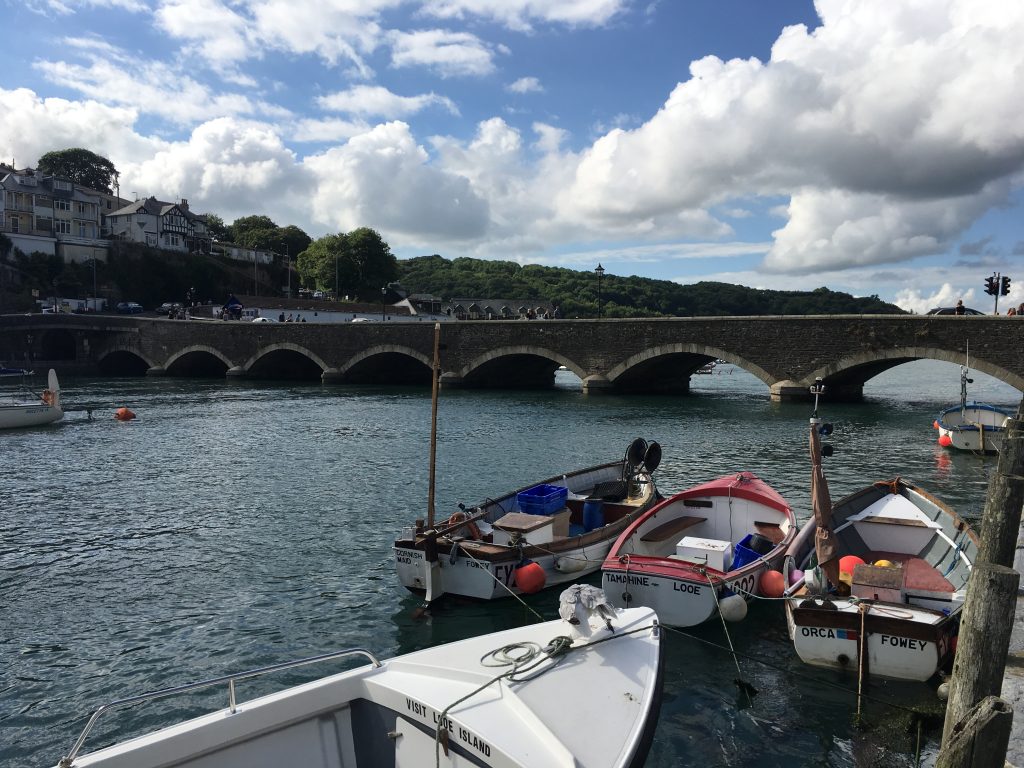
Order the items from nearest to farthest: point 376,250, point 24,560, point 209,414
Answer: point 24,560 → point 209,414 → point 376,250

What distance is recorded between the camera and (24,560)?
1277 cm

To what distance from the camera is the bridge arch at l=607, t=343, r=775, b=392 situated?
37.4m

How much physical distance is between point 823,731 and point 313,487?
1406 centimetres

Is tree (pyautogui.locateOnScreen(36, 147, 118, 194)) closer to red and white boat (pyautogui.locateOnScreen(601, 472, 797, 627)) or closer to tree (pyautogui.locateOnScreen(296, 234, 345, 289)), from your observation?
tree (pyautogui.locateOnScreen(296, 234, 345, 289))

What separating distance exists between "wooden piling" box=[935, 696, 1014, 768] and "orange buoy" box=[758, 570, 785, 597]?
5.60 meters

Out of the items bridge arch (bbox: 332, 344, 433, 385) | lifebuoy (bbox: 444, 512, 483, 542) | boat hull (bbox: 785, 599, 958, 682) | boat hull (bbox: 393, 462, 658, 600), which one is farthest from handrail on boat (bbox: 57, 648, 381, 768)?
bridge arch (bbox: 332, 344, 433, 385)

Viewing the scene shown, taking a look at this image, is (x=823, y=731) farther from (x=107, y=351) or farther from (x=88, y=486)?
(x=107, y=351)

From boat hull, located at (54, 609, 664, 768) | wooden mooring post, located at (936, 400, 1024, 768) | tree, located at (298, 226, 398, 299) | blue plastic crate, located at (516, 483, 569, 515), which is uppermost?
tree, located at (298, 226, 398, 299)

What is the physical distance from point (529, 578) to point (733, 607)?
9.04 ft

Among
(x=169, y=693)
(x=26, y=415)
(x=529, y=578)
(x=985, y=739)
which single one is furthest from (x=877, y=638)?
(x=26, y=415)

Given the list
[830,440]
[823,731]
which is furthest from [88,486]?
[830,440]

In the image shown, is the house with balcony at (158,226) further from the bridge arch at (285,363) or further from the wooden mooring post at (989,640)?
the wooden mooring post at (989,640)

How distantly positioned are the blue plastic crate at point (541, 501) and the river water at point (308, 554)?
1544 millimetres

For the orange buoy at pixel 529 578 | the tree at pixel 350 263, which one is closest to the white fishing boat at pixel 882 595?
the orange buoy at pixel 529 578
